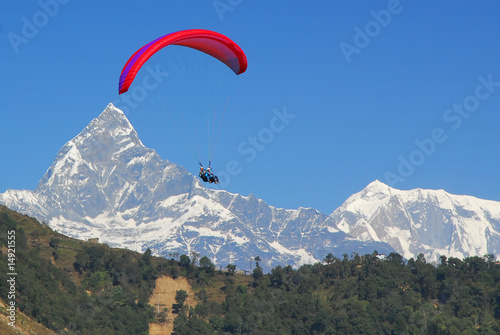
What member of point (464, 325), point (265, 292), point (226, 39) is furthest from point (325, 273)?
point (226, 39)

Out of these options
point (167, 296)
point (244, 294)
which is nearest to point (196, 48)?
point (244, 294)

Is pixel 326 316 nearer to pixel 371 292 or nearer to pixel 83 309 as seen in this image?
pixel 371 292

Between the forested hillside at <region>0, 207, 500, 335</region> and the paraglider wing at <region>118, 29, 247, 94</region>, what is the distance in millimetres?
43209

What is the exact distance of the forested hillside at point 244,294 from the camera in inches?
4584

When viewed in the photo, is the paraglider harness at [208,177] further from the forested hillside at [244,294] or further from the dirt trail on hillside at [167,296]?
the dirt trail on hillside at [167,296]

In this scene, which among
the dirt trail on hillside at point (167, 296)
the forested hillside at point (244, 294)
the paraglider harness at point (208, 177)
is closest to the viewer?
the paraglider harness at point (208, 177)

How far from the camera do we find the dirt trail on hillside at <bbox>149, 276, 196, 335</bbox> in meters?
129

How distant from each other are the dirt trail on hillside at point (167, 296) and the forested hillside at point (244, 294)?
1.15 meters

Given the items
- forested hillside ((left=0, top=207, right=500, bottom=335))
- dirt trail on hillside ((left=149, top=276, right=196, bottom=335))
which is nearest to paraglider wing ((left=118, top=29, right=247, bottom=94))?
forested hillside ((left=0, top=207, right=500, bottom=335))

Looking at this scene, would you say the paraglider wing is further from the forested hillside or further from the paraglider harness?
the forested hillside

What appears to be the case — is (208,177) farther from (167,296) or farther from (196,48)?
(167,296)

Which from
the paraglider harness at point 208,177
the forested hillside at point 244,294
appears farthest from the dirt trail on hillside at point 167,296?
the paraglider harness at point 208,177

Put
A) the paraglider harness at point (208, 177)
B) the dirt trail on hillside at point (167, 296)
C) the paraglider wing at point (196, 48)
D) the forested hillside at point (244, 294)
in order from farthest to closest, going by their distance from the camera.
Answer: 1. the dirt trail on hillside at point (167, 296)
2. the forested hillside at point (244, 294)
3. the paraglider harness at point (208, 177)
4. the paraglider wing at point (196, 48)

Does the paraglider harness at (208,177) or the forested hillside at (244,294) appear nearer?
the paraglider harness at (208,177)
